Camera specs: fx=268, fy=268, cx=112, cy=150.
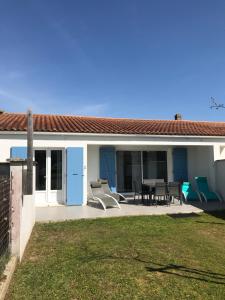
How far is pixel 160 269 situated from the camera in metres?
4.88

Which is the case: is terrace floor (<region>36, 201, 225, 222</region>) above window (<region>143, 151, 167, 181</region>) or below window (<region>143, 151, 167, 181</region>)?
below

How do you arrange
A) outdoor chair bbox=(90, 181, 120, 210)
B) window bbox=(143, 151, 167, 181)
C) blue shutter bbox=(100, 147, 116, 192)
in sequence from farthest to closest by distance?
window bbox=(143, 151, 167, 181) → blue shutter bbox=(100, 147, 116, 192) → outdoor chair bbox=(90, 181, 120, 210)

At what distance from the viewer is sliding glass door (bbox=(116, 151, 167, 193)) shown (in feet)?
48.4

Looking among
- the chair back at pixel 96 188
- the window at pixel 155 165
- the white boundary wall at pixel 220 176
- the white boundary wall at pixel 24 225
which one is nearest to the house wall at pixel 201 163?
the white boundary wall at pixel 220 176

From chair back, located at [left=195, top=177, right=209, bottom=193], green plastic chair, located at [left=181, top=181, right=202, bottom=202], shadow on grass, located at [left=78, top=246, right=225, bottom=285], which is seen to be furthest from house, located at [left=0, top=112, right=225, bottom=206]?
shadow on grass, located at [left=78, top=246, right=225, bottom=285]

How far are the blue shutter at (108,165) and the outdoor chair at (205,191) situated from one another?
4350 mm

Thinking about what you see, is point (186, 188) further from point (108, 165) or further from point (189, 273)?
point (189, 273)

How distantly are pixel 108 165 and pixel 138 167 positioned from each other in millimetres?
1896

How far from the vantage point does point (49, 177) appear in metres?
11.9

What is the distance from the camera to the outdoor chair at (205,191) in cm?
1322

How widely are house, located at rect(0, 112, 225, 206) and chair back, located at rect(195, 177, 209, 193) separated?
1.23 feet

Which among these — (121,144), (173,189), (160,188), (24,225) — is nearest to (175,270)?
(24,225)

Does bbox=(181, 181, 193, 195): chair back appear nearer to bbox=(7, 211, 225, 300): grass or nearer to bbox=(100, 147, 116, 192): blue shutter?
bbox=(100, 147, 116, 192): blue shutter

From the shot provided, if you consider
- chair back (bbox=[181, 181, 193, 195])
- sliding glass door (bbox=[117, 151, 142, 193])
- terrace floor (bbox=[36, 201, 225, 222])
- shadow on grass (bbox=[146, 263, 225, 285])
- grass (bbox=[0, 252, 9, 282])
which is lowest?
shadow on grass (bbox=[146, 263, 225, 285])
